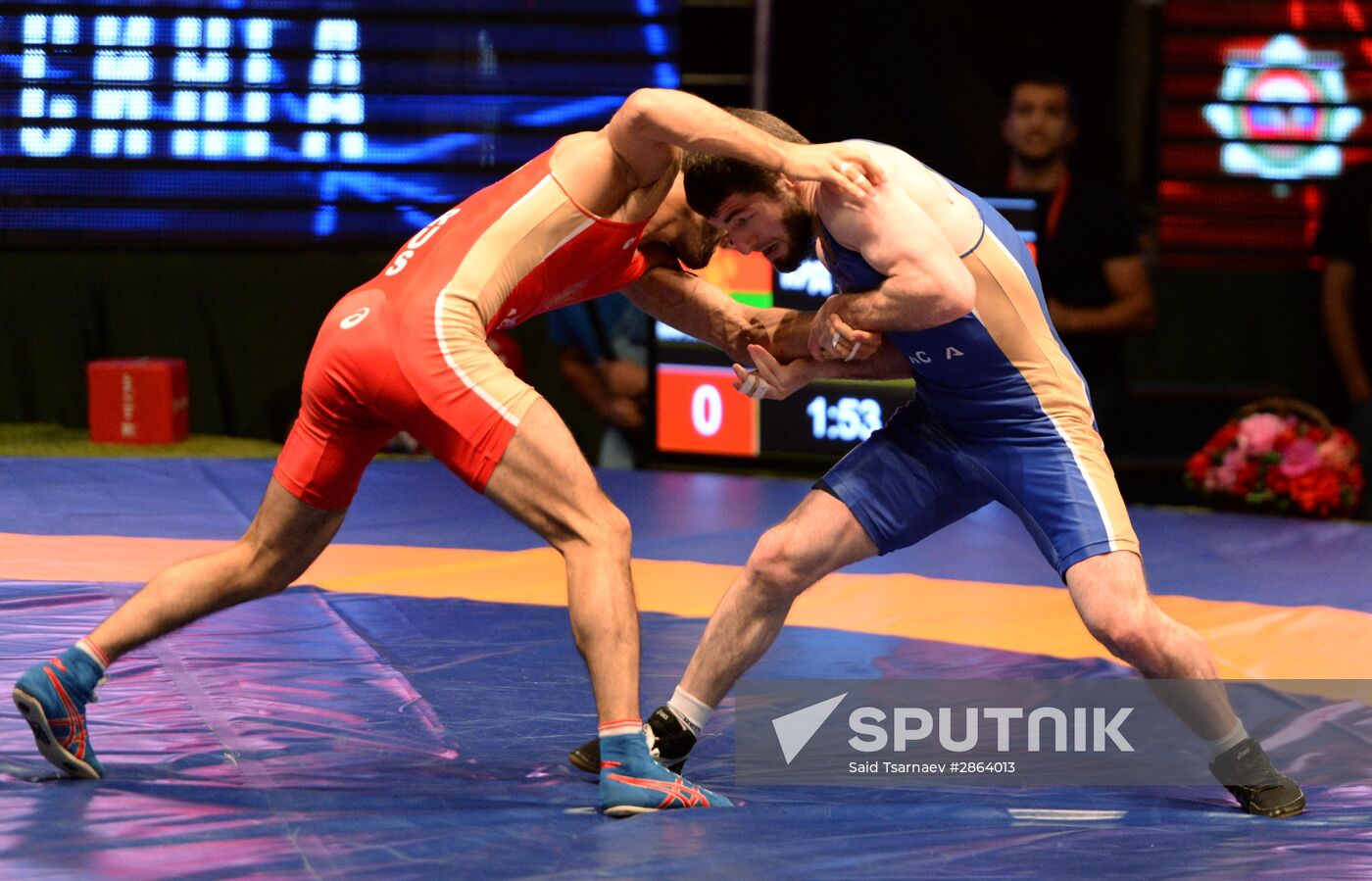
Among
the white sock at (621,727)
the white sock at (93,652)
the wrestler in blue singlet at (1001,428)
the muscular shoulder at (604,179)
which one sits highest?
the muscular shoulder at (604,179)

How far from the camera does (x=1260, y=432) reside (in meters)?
6.15

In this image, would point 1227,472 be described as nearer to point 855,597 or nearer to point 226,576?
point 855,597

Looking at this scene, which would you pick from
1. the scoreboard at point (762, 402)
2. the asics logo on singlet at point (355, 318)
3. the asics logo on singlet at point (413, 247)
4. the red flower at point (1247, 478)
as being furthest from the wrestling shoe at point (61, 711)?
the red flower at point (1247, 478)

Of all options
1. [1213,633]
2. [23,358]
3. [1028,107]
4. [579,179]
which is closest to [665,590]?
[1213,633]

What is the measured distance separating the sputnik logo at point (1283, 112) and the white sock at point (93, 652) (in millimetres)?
6074

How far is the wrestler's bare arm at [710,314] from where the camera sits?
137 inches

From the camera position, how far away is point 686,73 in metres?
7.98

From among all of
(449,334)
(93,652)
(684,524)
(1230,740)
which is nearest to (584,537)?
(449,334)

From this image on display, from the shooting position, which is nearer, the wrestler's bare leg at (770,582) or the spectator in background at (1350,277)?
the wrestler's bare leg at (770,582)

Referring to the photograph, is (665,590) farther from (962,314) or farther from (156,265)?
(156,265)

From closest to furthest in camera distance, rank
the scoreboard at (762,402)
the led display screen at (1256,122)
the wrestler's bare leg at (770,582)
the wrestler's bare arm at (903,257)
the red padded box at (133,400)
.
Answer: the wrestler's bare arm at (903,257)
the wrestler's bare leg at (770,582)
the scoreboard at (762,402)
the red padded box at (133,400)
the led display screen at (1256,122)

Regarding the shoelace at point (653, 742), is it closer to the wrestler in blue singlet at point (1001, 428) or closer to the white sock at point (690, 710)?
the white sock at point (690, 710)

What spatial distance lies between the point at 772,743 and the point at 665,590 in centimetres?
149

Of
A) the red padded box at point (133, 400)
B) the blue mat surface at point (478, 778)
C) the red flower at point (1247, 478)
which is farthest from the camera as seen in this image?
the red padded box at point (133, 400)
